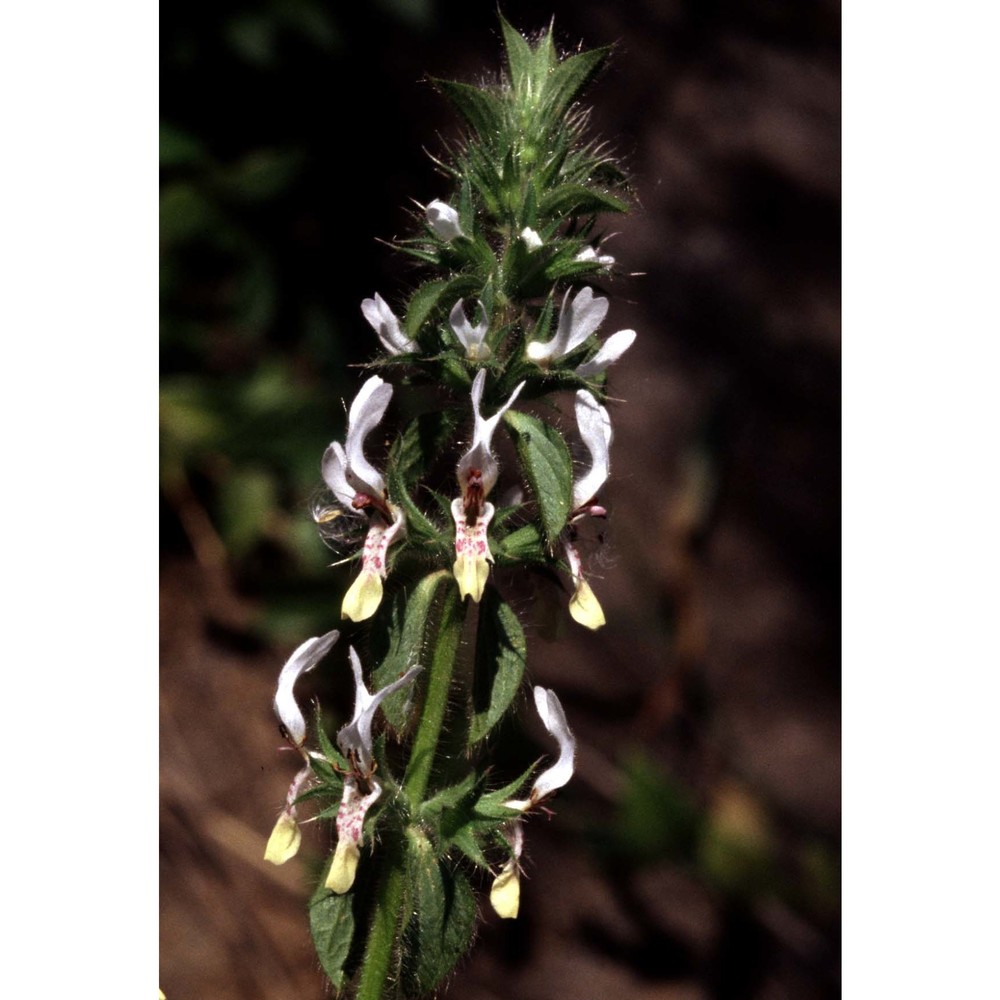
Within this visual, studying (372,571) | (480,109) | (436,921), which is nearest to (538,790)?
(436,921)

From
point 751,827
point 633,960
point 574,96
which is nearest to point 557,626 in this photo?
point 574,96

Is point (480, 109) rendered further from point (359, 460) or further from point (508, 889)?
point (508, 889)

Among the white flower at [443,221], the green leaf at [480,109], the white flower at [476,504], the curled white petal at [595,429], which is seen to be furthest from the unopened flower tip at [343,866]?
the green leaf at [480,109]

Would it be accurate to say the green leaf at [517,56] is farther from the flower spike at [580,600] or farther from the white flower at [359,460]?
the flower spike at [580,600]

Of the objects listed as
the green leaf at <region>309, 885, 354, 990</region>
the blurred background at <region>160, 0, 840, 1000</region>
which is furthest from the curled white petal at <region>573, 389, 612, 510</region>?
the blurred background at <region>160, 0, 840, 1000</region>

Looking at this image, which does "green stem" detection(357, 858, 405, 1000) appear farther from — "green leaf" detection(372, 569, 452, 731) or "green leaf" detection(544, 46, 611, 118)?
"green leaf" detection(544, 46, 611, 118)

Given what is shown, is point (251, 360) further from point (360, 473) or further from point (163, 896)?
point (360, 473)
